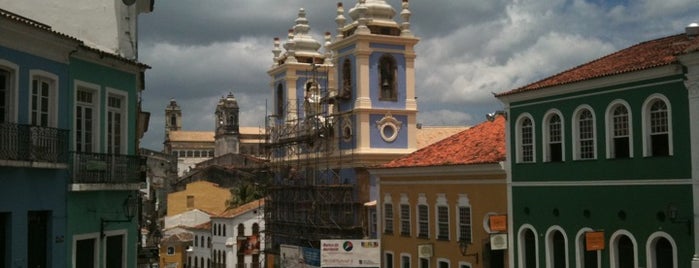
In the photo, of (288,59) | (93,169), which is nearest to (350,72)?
(288,59)

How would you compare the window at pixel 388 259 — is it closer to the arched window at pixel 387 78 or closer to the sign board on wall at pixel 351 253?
the sign board on wall at pixel 351 253

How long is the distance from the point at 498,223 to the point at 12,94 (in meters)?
17.2

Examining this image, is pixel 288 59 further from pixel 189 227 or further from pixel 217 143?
pixel 217 143

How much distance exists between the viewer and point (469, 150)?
3400 centimetres

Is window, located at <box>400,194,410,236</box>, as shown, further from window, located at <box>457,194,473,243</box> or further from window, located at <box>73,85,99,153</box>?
window, located at <box>73,85,99,153</box>

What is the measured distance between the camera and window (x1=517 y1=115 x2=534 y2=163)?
1142 inches

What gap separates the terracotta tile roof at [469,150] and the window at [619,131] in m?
5.31

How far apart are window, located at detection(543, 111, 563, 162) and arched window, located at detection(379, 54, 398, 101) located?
75.4ft

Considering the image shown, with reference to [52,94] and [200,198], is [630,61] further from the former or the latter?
[200,198]

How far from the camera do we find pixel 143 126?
35.0 meters

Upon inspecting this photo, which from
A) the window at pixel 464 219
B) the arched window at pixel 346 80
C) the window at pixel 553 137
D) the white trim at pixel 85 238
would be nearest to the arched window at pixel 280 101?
the arched window at pixel 346 80

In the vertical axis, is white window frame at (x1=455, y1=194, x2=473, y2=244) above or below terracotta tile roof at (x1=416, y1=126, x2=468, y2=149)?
below

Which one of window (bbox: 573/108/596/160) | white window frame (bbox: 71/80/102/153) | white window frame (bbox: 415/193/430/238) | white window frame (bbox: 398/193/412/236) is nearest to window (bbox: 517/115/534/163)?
window (bbox: 573/108/596/160)

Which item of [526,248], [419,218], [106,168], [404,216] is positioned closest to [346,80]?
[404,216]
